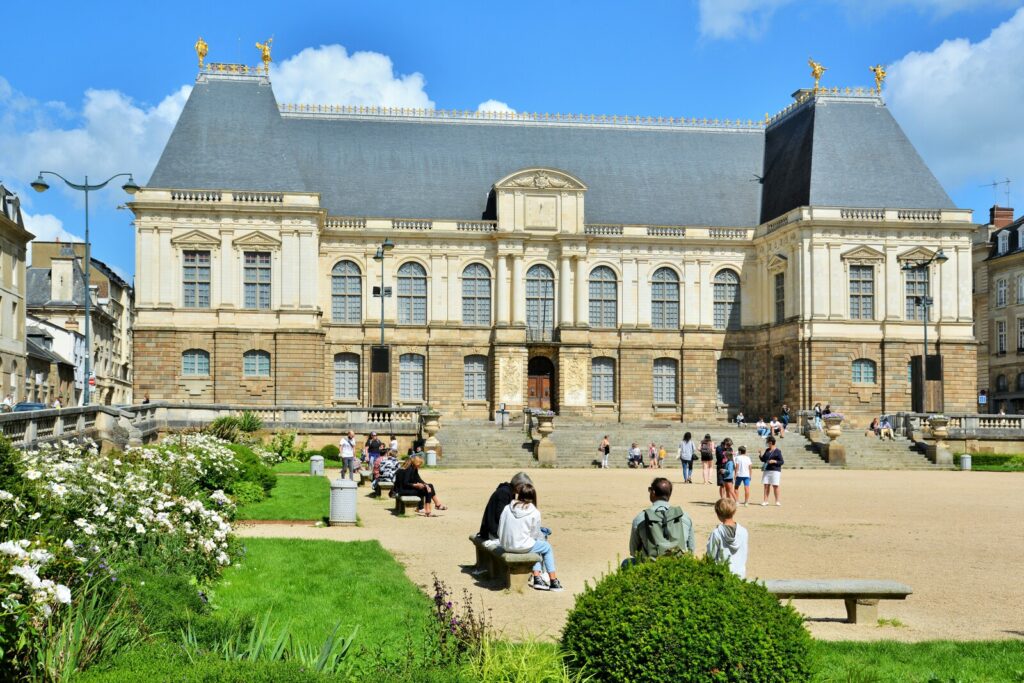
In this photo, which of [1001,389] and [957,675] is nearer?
[957,675]

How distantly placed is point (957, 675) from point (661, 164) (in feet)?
158

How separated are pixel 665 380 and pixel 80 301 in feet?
134

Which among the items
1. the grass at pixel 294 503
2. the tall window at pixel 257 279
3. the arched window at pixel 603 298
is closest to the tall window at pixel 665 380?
the arched window at pixel 603 298

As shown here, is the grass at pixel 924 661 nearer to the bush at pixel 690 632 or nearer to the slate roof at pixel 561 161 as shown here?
the bush at pixel 690 632

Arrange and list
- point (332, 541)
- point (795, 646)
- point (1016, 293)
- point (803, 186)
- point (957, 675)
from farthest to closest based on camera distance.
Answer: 1. point (1016, 293)
2. point (803, 186)
3. point (332, 541)
4. point (957, 675)
5. point (795, 646)

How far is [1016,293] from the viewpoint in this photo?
64.9 metres

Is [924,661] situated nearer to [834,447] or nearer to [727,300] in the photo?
[834,447]

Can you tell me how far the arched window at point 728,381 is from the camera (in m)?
52.5

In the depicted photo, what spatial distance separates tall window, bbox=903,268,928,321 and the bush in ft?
147

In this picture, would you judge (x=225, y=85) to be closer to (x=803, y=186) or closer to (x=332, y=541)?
(x=803, y=186)

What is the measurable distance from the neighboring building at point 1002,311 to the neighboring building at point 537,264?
59.7 ft

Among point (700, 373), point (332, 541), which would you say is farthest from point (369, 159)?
point (332, 541)

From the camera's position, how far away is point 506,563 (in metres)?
12.7

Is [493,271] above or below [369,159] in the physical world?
below
